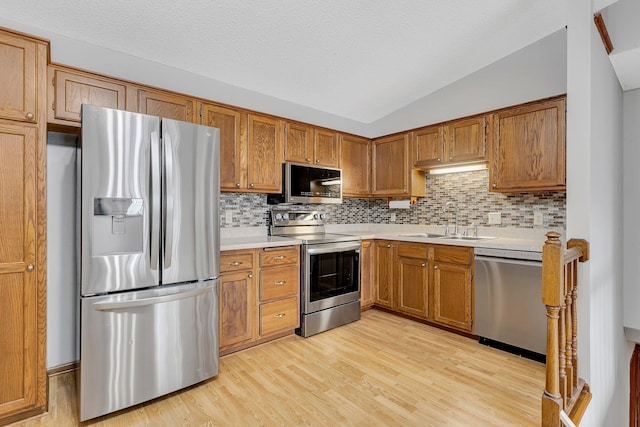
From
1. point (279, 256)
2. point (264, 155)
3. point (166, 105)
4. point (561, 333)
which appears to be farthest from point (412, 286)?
point (166, 105)

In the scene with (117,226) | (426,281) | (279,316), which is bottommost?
(279,316)

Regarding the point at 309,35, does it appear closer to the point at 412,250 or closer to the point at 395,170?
the point at 395,170

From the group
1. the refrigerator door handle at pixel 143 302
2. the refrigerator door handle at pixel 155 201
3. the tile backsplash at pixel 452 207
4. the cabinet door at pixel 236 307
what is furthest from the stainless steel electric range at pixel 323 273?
the refrigerator door handle at pixel 155 201

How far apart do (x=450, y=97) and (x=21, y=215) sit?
12.7 feet

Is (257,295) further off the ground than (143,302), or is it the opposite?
(143,302)

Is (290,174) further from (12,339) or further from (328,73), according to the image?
(12,339)

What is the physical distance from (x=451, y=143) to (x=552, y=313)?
227 cm

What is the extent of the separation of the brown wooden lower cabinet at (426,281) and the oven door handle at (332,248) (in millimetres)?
412

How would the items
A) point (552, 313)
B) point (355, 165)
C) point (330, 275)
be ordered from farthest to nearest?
1. point (355, 165)
2. point (330, 275)
3. point (552, 313)

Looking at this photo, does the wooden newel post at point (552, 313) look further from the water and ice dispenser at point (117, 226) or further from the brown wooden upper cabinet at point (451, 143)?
the water and ice dispenser at point (117, 226)

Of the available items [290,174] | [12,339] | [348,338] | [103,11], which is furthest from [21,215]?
[348,338]

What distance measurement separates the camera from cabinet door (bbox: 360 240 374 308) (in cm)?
371

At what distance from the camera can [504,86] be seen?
3184mm

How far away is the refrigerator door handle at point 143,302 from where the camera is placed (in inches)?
72.1
